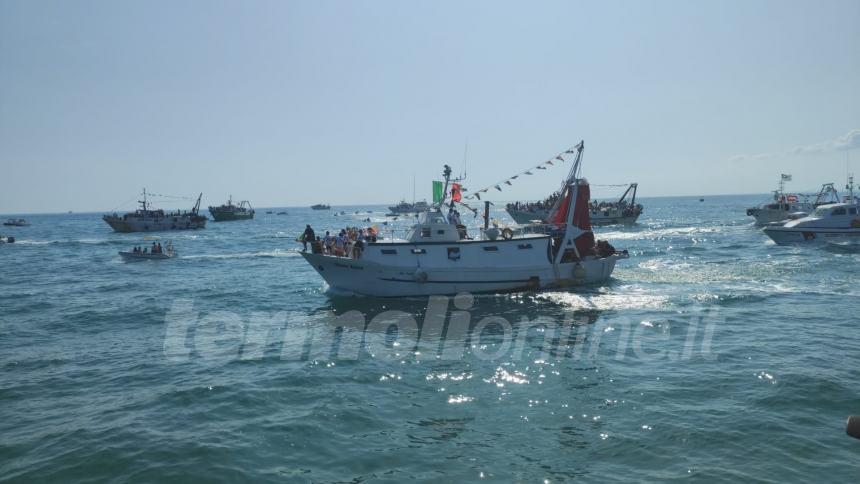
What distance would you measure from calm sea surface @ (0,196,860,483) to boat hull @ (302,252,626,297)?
0.70 metres

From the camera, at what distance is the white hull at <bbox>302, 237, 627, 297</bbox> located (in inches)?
1043

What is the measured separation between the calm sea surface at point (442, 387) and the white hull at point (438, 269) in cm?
81

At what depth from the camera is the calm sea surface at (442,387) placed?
34.3ft

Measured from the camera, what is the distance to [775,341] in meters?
18.1

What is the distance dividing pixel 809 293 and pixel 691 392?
57.6 ft

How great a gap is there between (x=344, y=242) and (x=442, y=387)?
15.3 meters

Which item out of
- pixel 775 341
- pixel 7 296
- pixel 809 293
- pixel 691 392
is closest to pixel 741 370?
pixel 691 392

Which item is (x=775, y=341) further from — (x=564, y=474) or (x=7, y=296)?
(x=7, y=296)

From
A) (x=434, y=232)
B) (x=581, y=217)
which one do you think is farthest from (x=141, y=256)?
(x=581, y=217)

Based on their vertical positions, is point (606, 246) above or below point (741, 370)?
above

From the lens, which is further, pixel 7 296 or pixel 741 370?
pixel 7 296

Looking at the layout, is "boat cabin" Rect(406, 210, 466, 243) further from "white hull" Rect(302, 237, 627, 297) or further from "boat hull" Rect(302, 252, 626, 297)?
"boat hull" Rect(302, 252, 626, 297)

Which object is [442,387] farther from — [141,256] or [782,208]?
[782,208]

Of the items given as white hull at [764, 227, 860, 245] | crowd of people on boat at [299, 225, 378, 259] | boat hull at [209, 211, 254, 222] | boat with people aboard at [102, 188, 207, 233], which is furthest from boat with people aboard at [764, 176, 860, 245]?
boat hull at [209, 211, 254, 222]
